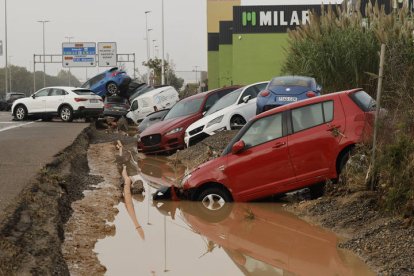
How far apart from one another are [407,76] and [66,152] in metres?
A: 8.28

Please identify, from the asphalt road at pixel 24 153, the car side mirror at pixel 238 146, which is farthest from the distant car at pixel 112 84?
the car side mirror at pixel 238 146

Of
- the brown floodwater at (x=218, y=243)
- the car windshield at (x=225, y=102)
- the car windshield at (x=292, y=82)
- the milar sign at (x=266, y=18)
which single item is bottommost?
the brown floodwater at (x=218, y=243)

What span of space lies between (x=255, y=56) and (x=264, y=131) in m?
37.8

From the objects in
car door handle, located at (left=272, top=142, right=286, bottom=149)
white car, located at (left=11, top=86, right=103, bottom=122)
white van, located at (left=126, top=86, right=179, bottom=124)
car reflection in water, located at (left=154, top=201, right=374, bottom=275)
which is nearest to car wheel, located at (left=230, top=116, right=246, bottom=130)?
car reflection in water, located at (left=154, top=201, right=374, bottom=275)

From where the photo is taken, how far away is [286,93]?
51.7ft

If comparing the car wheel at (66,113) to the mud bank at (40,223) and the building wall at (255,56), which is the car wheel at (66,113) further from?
the building wall at (255,56)

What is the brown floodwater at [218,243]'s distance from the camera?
7.31 m

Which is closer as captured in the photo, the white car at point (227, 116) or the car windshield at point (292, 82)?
the car windshield at point (292, 82)

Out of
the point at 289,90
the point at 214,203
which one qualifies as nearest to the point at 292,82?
the point at 289,90

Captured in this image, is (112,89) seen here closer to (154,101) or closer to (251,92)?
(154,101)

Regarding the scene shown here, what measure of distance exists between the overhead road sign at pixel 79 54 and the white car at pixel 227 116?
43.2 m

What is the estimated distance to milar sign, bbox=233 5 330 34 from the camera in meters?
46.8

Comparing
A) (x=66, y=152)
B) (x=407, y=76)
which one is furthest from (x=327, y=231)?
(x=66, y=152)

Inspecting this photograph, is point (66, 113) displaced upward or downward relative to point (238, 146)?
upward
